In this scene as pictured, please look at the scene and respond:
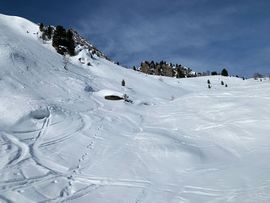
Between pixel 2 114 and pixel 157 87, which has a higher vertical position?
pixel 157 87

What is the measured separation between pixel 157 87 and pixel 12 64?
65.9 ft

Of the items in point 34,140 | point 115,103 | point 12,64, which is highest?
point 12,64

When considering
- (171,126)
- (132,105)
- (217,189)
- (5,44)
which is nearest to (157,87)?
(132,105)

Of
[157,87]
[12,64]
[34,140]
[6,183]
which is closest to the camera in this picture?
[6,183]

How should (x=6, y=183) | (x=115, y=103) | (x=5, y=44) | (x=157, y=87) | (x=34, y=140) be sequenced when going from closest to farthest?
(x=6, y=183) → (x=34, y=140) → (x=115, y=103) → (x=5, y=44) → (x=157, y=87)

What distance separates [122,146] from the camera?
1870 cm

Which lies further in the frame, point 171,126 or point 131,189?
point 171,126

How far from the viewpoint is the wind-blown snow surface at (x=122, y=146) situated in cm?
1233

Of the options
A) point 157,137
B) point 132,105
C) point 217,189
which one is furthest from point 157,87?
point 217,189

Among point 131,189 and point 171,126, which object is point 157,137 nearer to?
point 171,126

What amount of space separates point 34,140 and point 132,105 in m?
15.4

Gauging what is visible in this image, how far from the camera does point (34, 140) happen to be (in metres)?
18.0

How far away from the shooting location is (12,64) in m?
34.2

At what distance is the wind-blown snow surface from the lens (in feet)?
40.4
